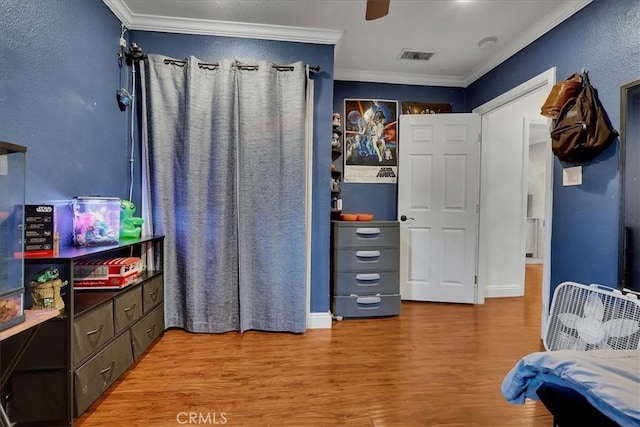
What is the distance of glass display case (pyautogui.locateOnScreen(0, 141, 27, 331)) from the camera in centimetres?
112

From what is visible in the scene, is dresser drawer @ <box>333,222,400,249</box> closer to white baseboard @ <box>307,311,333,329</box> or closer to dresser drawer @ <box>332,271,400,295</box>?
dresser drawer @ <box>332,271,400,295</box>

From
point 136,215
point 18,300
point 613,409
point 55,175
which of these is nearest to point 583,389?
point 613,409

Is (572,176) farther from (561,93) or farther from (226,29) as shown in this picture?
(226,29)

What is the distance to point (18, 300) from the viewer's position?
3.78ft

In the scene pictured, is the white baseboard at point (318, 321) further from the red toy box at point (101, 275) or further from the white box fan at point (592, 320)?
the white box fan at point (592, 320)

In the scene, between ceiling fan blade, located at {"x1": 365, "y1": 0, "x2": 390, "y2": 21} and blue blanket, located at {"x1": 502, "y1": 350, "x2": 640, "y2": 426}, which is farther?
ceiling fan blade, located at {"x1": 365, "y1": 0, "x2": 390, "y2": 21}

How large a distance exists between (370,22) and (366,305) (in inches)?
94.1

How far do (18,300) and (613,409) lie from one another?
78.0 inches

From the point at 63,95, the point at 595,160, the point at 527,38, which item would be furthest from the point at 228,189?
the point at 527,38

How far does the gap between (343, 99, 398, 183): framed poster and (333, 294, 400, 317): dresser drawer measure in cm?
131

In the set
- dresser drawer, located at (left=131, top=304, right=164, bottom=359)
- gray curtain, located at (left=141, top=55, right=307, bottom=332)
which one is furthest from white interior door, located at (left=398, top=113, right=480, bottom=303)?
dresser drawer, located at (left=131, top=304, right=164, bottom=359)

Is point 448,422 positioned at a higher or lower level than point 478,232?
lower

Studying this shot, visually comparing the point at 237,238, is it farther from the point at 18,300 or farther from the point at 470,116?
the point at 470,116

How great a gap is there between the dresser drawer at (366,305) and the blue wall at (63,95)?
6.60 ft
